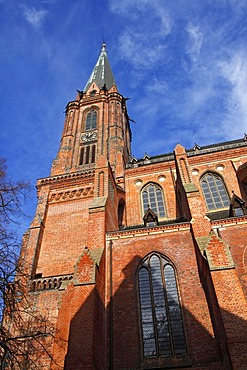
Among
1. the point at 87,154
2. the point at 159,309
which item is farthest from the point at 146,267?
the point at 87,154

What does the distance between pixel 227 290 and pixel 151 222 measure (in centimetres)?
699

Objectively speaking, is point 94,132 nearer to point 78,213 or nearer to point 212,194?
point 78,213

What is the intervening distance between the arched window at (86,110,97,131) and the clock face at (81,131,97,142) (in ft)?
3.38

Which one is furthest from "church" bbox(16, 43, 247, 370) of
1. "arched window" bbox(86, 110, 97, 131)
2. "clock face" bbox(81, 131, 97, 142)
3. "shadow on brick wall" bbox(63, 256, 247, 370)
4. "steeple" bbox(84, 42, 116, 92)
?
"steeple" bbox(84, 42, 116, 92)

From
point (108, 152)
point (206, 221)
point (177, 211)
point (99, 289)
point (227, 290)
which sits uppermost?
point (108, 152)

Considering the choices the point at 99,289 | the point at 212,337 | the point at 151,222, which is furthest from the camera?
the point at 151,222

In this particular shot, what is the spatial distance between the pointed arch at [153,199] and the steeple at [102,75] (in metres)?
18.0

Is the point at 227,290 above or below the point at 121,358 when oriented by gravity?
above

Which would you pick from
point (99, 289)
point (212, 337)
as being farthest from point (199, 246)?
point (99, 289)

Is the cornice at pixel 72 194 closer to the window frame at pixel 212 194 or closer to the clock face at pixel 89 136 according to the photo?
the window frame at pixel 212 194

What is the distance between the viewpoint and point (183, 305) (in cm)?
1340

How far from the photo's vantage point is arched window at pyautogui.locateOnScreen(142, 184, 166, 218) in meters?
21.9

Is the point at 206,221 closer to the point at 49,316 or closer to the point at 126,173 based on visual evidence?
the point at 49,316

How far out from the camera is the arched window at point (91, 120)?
105ft
